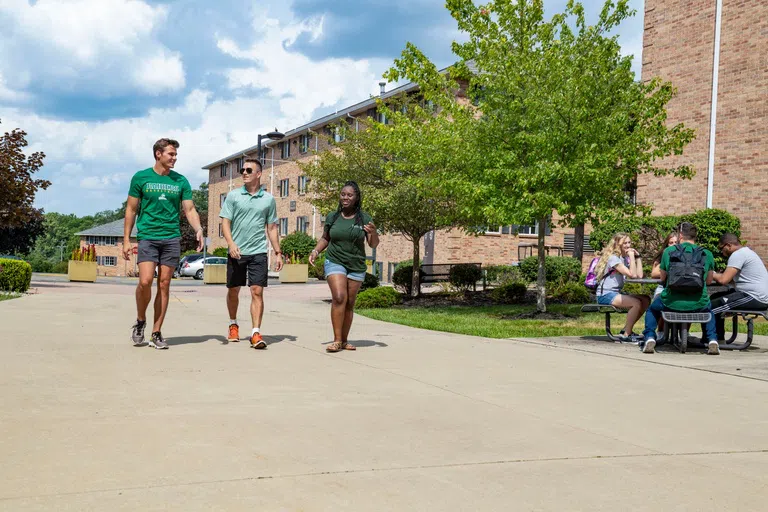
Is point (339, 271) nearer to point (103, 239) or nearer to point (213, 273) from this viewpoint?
point (213, 273)

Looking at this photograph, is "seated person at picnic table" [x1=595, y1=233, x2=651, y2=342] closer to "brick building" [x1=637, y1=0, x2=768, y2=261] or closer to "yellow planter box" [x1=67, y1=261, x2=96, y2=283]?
"brick building" [x1=637, y1=0, x2=768, y2=261]

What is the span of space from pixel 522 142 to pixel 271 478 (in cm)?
1161

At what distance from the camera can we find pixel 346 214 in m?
8.13

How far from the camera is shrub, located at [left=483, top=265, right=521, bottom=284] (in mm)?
24344

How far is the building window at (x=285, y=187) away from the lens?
5641 centimetres

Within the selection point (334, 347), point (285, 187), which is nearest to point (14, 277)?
point (334, 347)

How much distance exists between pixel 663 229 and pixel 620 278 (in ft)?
39.1

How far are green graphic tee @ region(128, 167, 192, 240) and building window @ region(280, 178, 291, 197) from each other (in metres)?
49.0

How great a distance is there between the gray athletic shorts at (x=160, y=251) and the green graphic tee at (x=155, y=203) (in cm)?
5

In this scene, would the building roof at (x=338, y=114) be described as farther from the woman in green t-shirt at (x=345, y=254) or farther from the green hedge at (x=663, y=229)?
the woman in green t-shirt at (x=345, y=254)

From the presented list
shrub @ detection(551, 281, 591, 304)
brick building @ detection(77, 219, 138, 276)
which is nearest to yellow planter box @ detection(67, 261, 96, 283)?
shrub @ detection(551, 281, 591, 304)

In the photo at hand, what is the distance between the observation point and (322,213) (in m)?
19.3

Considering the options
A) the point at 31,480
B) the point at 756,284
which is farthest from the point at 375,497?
the point at 756,284

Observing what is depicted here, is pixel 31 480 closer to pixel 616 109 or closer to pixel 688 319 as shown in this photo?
pixel 688 319
